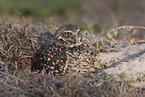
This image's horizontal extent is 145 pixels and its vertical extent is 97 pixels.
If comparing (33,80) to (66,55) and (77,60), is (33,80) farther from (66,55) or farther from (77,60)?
(77,60)

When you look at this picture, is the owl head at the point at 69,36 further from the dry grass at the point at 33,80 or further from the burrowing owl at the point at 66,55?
the dry grass at the point at 33,80

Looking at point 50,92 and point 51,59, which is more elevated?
point 51,59

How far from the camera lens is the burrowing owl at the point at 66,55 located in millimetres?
3113

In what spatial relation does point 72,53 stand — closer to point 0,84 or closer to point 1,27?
point 0,84

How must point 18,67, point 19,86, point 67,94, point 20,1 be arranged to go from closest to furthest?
point 67,94, point 19,86, point 18,67, point 20,1

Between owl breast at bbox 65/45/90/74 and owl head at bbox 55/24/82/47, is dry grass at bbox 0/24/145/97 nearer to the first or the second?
owl breast at bbox 65/45/90/74

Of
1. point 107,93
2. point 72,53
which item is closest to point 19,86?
point 72,53

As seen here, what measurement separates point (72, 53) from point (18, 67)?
109cm

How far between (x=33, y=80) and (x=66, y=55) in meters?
0.73

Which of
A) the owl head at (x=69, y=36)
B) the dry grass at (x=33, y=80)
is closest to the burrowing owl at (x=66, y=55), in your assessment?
the owl head at (x=69, y=36)

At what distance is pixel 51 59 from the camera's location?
3.20m

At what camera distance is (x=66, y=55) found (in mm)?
3176

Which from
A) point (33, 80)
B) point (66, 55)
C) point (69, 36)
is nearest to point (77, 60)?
point (66, 55)

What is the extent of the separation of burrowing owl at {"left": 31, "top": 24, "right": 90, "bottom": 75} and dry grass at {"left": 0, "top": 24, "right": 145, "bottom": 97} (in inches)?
7.3
